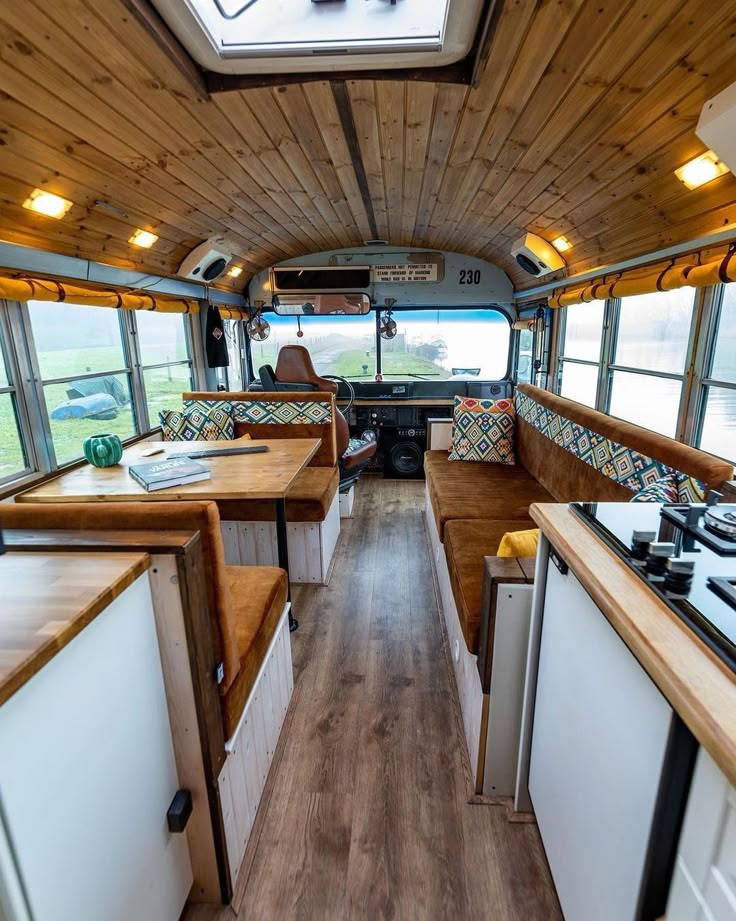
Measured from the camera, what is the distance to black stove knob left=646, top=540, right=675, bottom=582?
35.4 inches

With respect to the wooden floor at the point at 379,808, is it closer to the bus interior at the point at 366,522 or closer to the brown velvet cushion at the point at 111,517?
the bus interior at the point at 366,522

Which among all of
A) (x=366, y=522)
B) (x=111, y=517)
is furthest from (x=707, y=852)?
(x=366, y=522)

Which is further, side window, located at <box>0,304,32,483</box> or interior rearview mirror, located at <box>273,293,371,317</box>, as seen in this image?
interior rearview mirror, located at <box>273,293,371,317</box>

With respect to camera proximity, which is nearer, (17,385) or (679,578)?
(679,578)

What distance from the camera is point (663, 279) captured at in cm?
Answer: 232

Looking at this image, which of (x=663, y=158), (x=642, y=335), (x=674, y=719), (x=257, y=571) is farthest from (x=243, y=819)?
(x=642, y=335)

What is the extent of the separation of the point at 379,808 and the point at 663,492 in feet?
4.87

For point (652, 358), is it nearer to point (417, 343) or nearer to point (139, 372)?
point (417, 343)

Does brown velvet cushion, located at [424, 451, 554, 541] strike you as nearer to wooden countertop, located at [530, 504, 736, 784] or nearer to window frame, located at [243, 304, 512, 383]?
wooden countertop, located at [530, 504, 736, 784]

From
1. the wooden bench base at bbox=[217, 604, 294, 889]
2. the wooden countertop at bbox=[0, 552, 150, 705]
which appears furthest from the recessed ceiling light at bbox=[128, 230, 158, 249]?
the wooden countertop at bbox=[0, 552, 150, 705]

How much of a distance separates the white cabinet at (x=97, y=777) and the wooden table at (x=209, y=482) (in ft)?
3.18

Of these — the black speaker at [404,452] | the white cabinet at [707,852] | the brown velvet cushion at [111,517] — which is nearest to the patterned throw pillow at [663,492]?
the white cabinet at [707,852]

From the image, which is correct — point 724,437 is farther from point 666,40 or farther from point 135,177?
point 135,177

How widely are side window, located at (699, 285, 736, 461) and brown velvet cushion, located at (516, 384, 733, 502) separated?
0.39 m
